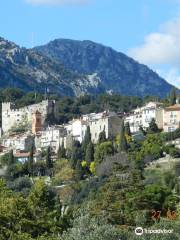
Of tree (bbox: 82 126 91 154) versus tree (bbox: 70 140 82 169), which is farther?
tree (bbox: 82 126 91 154)

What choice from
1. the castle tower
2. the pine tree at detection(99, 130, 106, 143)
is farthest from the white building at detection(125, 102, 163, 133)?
the castle tower

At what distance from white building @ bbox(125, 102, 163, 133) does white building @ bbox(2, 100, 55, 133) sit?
17.8 metres

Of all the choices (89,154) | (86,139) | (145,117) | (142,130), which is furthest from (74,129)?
(89,154)

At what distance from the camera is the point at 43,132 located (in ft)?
372

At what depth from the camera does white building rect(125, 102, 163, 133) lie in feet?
345

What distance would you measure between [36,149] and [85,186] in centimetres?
3465

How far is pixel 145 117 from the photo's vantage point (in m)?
109

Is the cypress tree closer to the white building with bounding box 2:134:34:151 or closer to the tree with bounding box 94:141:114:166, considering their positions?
the tree with bounding box 94:141:114:166

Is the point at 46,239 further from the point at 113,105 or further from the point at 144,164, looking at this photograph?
the point at 113,105

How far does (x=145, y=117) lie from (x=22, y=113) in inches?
1071

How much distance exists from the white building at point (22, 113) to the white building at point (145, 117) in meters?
17.8

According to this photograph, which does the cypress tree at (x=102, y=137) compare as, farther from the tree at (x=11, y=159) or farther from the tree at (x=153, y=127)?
the tree at (x=11, y=159)

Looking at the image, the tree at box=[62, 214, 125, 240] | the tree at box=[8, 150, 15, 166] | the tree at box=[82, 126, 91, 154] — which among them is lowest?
the tree at box=[62, 214, 125, 240]

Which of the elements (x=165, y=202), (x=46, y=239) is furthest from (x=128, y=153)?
(x=46, y=239)
